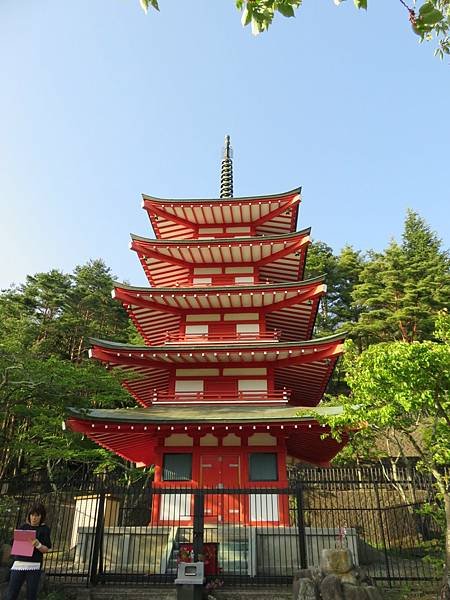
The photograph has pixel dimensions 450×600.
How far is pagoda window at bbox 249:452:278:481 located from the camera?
1564 centimetres

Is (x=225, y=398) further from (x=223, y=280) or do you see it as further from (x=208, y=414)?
(x=223, y=280)

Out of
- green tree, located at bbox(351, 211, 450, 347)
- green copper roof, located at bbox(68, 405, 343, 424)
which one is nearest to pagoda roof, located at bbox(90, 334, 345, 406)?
green copper roof, located at bbox(68, 405, 343, 424)

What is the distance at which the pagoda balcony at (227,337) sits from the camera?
59.8 ft

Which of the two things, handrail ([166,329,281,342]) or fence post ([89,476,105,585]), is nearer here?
fence post ([89,476,105,585])

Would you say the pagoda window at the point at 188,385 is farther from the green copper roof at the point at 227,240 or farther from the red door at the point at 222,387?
the green copper roof at the point at 227,240

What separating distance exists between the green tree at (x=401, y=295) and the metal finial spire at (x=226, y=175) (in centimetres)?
1757

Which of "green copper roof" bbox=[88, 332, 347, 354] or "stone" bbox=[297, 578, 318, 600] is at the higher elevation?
"green copper roof" bbox=[88, 332, 347, 354]

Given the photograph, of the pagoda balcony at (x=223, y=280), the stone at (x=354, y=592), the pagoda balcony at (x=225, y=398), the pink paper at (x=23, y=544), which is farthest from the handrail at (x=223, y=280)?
the pink paper at (x=23, y=544)

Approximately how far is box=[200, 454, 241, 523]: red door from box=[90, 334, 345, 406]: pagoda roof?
359cm

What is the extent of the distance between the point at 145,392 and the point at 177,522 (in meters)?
7.38

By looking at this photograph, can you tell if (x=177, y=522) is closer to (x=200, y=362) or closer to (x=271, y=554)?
(x=271, y=554)

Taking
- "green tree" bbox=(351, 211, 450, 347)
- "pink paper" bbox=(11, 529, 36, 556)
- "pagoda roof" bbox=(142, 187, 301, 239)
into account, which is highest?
"green tree" bbox=(351, 211, 450, 347)

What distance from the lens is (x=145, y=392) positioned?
69.6 ft

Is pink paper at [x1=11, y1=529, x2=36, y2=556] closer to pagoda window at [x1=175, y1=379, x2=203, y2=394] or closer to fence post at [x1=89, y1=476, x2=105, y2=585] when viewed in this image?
fence post at [x1=89, y1=476, x2=105, y2=585]
